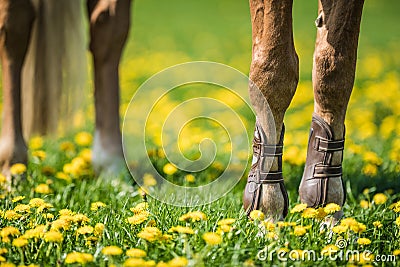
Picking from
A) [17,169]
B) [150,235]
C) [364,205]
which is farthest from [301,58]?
[150,235]

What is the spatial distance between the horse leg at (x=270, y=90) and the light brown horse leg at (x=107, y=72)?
4.65 feet

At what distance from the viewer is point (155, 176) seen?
133 inches

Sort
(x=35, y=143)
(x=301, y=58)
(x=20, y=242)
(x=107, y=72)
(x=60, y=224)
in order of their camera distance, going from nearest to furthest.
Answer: (x=20, y=242) < (x=60, y=224) < (x=107, y=72) < (x=35, y=143) < (x=301, y=58)

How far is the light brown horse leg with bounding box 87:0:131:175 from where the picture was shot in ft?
11.8

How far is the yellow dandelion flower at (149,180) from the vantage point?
3100 millimetres

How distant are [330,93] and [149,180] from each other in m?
1.15

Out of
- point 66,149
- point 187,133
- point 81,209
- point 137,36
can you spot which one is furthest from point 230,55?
point 81,209

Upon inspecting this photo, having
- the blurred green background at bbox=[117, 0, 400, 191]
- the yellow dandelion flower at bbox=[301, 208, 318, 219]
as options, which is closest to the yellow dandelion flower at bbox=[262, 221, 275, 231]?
the yellow dandelion flower at bbox=[301, 208, 318, 219]

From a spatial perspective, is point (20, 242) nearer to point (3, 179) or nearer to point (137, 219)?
point (137, 219)

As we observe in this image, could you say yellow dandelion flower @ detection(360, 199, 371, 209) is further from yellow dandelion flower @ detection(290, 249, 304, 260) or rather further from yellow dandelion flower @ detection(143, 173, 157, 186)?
yellow dandelion flower @ detection(143, 173, 157, 186)

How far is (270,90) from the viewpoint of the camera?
Answer: 2312 mm

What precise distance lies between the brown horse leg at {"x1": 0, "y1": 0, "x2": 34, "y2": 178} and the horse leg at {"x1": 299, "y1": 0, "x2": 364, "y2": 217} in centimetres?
163

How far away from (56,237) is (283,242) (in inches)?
30.3

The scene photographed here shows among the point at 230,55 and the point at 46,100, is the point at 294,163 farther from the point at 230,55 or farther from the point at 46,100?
the point at 230,55
